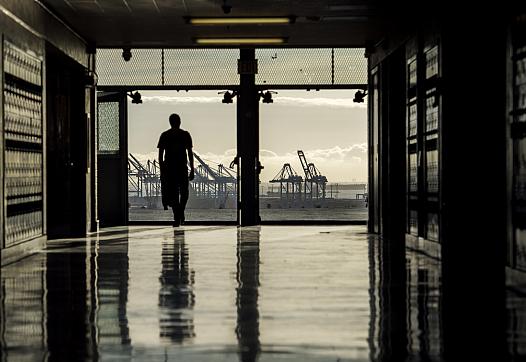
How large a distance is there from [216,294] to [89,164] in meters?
7.97

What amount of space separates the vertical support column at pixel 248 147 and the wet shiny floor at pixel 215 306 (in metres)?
5.31

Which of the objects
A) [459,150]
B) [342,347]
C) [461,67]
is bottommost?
[342,347]

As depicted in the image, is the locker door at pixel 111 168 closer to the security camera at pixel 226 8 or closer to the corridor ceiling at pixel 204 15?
the corridor ceiling at pixel 204 15

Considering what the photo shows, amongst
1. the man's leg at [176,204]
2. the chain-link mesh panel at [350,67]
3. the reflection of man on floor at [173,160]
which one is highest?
the chain-link mesh panel at [350,67]

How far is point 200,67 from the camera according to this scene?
15.6m

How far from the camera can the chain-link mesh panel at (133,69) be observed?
1547 centimetres

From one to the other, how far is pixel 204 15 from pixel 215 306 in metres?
6.49

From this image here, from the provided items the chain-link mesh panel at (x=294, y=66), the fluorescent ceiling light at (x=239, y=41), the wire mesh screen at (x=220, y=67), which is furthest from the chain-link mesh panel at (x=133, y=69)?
the fluorescent ceiling light at (x=239, y=41)

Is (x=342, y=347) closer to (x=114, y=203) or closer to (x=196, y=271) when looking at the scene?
(x=196, y=271)

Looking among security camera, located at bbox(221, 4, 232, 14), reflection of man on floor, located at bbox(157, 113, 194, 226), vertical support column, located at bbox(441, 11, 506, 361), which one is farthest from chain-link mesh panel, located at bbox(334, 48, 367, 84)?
vertical support column, located at bbox(441, 11, 506, 361)

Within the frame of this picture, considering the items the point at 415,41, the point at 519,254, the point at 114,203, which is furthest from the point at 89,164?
the point at 519,254

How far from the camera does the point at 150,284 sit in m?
6.93

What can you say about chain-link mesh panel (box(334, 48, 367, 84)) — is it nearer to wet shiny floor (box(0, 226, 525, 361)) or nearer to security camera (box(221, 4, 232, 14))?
security camera (box(221, 4, 232, 14))

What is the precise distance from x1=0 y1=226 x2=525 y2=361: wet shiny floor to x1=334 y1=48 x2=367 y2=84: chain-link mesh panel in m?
5.45
